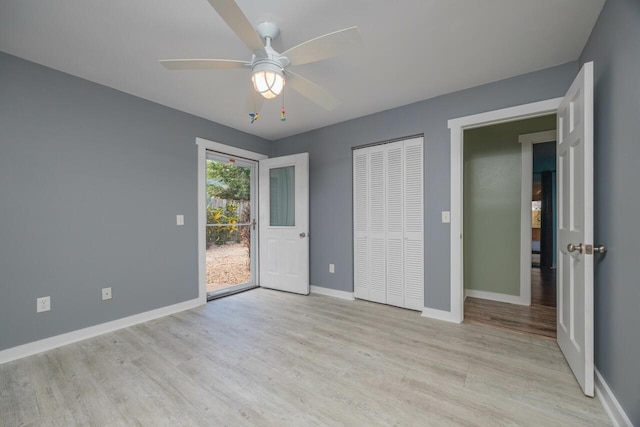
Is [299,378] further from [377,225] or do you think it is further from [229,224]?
[229,224]

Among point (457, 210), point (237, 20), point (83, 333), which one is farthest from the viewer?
point (457, 210)

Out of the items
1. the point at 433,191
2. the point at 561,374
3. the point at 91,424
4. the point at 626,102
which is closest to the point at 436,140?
the point at 433,191

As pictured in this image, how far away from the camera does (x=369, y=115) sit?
3.34 meters

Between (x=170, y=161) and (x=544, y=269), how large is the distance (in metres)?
6.97

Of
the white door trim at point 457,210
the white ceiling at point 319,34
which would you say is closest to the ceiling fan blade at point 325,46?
the white ceiling at point 319,34

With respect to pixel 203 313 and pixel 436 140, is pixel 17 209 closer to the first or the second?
pixel 203 313

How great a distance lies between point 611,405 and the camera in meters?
1.42

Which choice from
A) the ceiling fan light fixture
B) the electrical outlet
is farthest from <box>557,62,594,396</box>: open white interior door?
the electrical outlet

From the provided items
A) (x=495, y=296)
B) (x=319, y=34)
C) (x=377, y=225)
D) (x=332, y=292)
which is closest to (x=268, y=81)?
(x=319, y=34)

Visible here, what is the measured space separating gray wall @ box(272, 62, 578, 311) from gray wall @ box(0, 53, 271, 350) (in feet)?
5.43

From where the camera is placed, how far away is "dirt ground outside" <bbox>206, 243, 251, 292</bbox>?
402 centimetres

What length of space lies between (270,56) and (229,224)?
2.76 metres

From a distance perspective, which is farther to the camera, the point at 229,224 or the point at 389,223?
the point at 229,224

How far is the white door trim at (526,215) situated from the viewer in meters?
3.21
